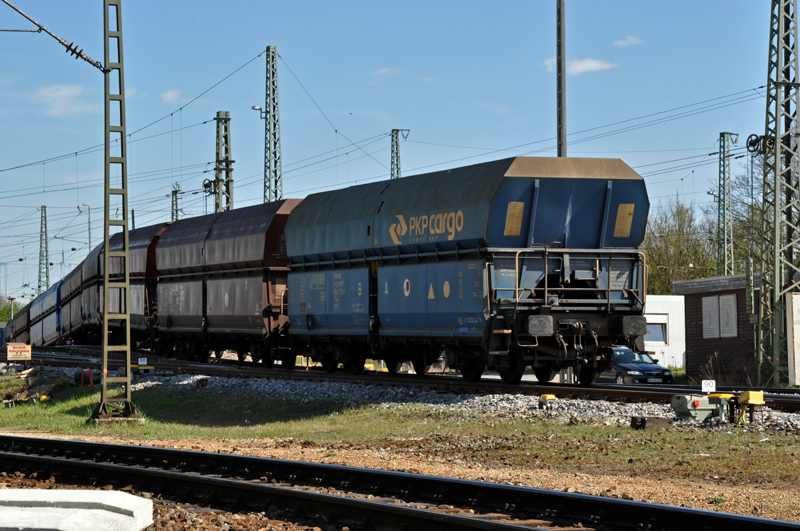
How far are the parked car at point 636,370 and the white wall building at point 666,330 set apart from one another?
1260 cm

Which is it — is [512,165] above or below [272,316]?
above

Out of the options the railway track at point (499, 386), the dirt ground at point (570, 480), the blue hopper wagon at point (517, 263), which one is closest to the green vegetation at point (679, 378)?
the railway track at point (499, 386)

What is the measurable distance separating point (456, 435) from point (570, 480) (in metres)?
4.63

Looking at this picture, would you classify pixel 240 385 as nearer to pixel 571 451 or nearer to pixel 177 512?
pixel 571 451

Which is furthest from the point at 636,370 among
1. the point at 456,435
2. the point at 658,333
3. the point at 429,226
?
the point at 456,435

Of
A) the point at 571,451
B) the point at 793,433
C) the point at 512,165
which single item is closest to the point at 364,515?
the point at 571,451

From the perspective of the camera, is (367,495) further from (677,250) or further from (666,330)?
(677,250)

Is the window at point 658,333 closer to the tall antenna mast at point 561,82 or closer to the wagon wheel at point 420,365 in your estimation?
the tall antenna mast at point 561,82

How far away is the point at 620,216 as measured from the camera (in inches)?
723

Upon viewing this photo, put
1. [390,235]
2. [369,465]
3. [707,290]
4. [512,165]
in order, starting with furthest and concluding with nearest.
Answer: [707,290]
[390,235]
[512,165]
[369,465]

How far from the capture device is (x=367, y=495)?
8.77m

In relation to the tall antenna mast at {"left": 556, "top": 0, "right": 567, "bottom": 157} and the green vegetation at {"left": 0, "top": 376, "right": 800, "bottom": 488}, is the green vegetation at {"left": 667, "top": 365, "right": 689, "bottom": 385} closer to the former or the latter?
the tall antenna mast at {"left": 556, "top": 0, "right": 567, "bottom": 157}

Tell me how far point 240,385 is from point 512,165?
9.27 metres

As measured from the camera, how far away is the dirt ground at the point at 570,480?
8.16 metres
